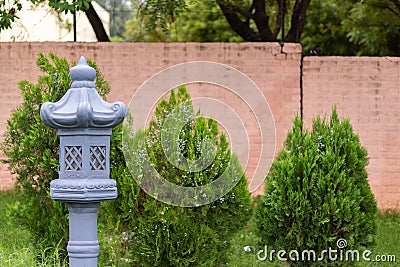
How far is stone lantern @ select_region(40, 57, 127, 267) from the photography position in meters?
3.83

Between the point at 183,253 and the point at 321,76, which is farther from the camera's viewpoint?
the point at 321,76

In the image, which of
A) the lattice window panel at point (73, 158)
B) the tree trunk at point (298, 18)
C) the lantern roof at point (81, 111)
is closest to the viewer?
the lantern roof at point (81, 111)

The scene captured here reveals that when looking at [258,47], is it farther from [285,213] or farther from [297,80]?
[285,213]

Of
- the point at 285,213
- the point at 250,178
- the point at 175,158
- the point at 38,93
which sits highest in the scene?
the point at 38,93

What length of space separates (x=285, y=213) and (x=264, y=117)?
13.2ft

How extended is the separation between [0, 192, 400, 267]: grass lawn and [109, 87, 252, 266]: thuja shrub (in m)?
0.32

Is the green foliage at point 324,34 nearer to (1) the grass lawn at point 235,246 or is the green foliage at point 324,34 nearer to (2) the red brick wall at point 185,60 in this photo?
(2) the red brick wall at point 185,60

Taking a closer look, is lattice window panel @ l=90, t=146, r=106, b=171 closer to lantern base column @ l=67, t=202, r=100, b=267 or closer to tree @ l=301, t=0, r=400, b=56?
lantern base column @ l=67, t=202, r=100, b=267

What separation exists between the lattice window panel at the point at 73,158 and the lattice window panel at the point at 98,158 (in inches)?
2.6

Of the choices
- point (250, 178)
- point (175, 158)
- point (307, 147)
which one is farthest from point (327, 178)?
point (250, 178)

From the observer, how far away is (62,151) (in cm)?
398

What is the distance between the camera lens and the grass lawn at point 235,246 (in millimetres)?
5145
